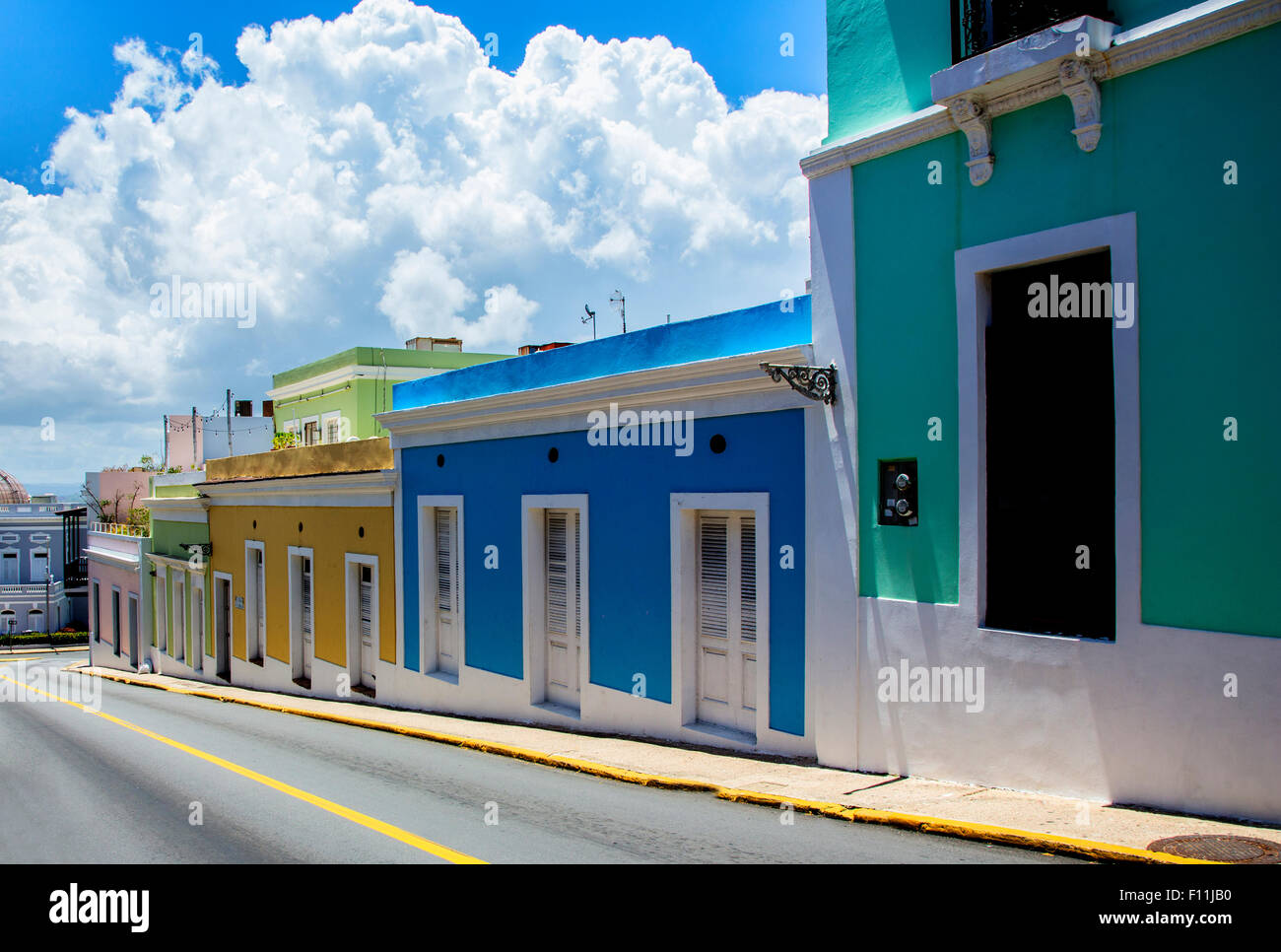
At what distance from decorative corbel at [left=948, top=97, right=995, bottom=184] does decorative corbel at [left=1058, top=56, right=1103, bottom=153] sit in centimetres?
65

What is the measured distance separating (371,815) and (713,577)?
4098 mm

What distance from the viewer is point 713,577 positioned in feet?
32.9

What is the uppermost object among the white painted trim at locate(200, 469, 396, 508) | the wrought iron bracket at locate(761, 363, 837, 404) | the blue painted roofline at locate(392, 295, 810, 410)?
the blue painted roofline at locate(392, 295, 810, 410)

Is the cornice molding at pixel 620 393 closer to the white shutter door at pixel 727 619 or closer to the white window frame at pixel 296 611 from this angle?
the white shutter door at pixel 727 619

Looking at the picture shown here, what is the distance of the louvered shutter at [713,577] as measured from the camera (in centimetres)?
988

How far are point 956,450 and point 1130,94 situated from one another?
2.75 meters

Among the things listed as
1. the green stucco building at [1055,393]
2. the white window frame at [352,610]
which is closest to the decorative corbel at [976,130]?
the green stucco building at [1055,393]

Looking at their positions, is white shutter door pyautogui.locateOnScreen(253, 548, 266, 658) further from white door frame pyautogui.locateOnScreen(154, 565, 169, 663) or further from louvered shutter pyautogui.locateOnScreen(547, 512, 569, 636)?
louvered shutter pyautogui.locateOnScreen(547, 512, 569, 636)

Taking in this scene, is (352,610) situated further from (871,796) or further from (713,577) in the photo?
(871,796)

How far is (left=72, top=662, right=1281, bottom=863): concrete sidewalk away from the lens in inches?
227

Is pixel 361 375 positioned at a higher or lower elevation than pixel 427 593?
higher

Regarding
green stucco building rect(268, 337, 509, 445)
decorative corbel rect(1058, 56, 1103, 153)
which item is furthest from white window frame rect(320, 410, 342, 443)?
decorative corbel rect(1058, 56, 1103, 153)

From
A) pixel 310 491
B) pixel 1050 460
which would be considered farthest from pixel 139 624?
pixel 1050 460
